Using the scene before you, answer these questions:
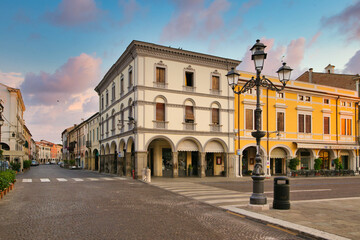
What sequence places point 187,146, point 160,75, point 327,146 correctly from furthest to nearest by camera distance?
point 327,146
point 187,146
point 160,75

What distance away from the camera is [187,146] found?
27.7 metres

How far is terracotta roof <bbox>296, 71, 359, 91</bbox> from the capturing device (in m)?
38.4

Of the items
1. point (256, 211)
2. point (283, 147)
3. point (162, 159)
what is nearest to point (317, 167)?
point (283, 147)

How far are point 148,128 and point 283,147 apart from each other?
15213 millimetres

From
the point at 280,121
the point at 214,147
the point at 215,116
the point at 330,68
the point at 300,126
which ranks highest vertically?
the point at 330,68

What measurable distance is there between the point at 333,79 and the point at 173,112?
25118 millimetres

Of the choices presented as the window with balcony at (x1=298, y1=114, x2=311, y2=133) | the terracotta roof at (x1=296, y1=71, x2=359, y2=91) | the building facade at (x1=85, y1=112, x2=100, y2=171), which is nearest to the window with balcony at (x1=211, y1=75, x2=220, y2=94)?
the window with balcony at (x1=298, y1=114, x2=311, y2=133)

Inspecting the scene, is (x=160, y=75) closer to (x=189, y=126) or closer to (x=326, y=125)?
(x=189, y=126)

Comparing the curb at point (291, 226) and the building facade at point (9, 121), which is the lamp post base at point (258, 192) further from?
the building facade at point (9, 121)

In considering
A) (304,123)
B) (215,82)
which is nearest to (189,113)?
(215,82)

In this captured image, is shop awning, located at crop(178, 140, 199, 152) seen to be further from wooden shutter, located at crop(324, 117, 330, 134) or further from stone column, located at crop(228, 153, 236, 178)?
Result: wooden shutter, located at crop(324, 117, 330, 134)

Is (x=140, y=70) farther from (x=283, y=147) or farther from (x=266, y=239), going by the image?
(x=266, y=239)

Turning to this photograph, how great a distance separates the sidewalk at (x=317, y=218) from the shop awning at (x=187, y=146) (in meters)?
16.1

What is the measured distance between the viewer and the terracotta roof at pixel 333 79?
38406 mm
